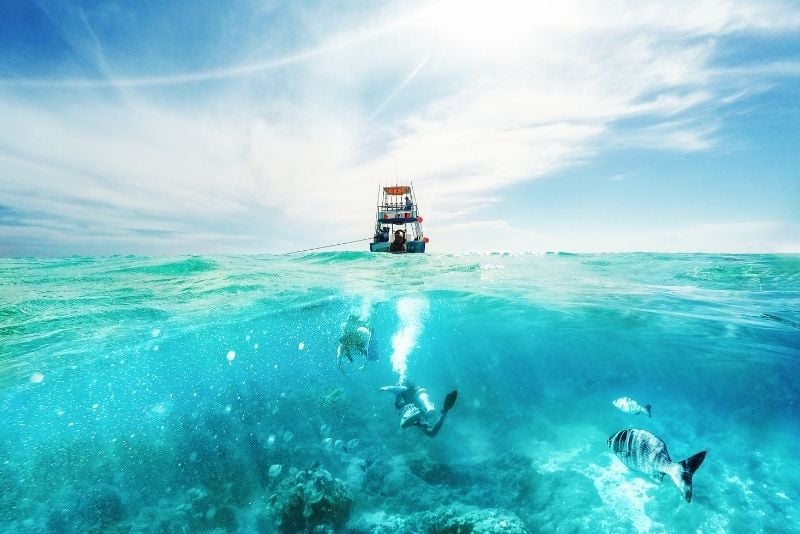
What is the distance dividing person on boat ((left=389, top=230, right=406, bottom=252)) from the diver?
923 inches

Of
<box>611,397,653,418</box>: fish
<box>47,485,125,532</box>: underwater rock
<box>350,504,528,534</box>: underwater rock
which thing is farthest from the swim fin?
<box>47,485,125,532</box>: underwater rock

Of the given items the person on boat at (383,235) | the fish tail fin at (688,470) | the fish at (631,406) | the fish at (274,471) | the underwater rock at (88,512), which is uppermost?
the person on boat at (383,235)

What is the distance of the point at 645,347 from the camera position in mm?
20469

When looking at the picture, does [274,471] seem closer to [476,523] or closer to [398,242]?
[476,523]

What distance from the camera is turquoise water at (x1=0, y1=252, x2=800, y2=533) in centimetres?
954

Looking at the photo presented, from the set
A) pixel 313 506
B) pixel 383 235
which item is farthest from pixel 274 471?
pixel 383 235

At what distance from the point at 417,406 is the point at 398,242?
2489 centimetres

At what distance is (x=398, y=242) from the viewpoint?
33.8m

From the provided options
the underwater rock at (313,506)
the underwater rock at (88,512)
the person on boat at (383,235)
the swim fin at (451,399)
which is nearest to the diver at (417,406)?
the swim fin at (451,399)

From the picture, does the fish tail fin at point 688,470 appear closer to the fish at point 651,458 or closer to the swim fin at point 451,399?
the fish at point 651,458

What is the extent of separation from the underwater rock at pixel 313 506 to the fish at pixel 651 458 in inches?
290

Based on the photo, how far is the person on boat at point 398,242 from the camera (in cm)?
3366

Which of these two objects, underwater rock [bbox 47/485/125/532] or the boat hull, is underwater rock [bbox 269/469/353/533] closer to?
underwater rock [bbox 47/485/125/532]

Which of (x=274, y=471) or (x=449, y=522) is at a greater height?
(x=449, y=522)
